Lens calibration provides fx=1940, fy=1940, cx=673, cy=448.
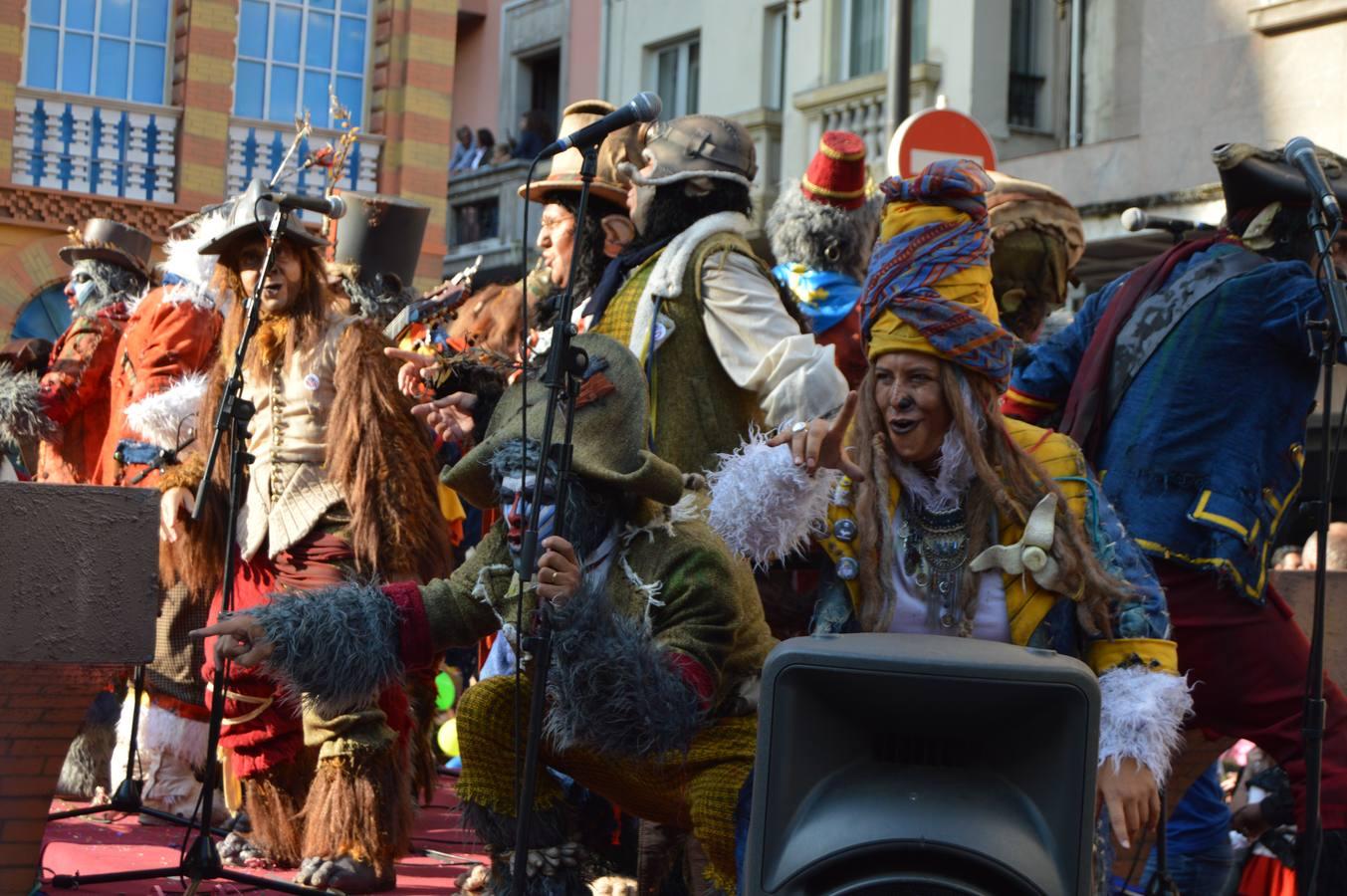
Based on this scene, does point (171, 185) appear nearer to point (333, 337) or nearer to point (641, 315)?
point (333, 337)

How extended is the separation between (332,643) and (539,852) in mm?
593

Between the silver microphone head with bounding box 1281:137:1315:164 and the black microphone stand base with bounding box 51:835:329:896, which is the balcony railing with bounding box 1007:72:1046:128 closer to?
the silver microphone head with bounding box 1281:137:1315:164

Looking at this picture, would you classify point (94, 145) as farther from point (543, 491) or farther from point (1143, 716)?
point (1143, 716)

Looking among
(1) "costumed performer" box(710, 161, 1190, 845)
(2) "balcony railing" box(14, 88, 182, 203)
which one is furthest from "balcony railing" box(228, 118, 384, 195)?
(1) "costumed performer" box(710, 161, 1190, 845)

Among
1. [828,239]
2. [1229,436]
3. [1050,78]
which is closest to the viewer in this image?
[1229,436]

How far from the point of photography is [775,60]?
68.0 ft

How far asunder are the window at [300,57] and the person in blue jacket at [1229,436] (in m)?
13.6

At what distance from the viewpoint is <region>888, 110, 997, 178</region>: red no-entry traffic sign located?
7.87 meters

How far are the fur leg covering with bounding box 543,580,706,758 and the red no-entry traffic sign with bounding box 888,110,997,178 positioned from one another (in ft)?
14.2

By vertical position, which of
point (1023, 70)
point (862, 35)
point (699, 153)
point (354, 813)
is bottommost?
point (354, 813)

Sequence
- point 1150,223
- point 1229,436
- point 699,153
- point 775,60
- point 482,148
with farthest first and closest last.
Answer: point 482,148
point 775,60
point 699,153
point 1150,223
point 1229,436

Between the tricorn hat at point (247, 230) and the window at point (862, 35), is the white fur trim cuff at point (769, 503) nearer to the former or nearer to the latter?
the tricorn hat at point (247, 230)

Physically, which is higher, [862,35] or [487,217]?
[862,35]

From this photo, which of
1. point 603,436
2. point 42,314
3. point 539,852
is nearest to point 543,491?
point 603,436
